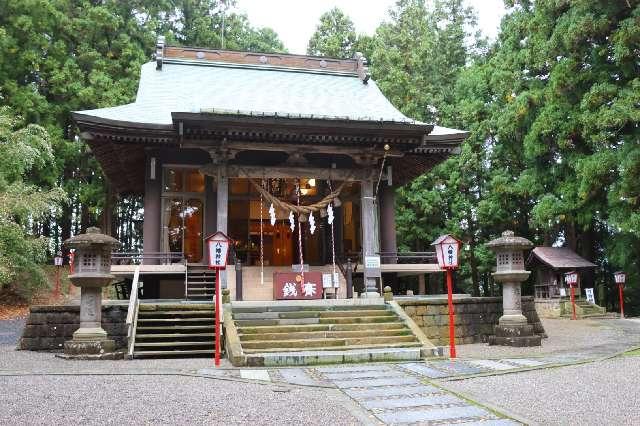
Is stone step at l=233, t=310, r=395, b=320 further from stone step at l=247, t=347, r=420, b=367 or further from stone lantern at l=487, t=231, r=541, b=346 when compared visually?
stone lantern at l=487, t=231, r=541, b=346

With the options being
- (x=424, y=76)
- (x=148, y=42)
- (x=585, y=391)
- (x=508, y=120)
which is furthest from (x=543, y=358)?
(x=148, y=42)

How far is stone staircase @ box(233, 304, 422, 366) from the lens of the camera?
9172 millimetres

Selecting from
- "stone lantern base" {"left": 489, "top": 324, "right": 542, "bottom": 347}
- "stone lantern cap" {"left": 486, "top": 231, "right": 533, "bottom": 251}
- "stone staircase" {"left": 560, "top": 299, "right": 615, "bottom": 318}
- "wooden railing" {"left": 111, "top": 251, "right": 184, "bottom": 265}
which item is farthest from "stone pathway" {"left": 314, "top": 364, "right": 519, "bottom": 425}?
"stone staircase" {"left": 560, "top": 299, "right": 615, "bottom": 318}

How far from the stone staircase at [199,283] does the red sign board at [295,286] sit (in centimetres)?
173

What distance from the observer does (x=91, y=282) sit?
10148 mm

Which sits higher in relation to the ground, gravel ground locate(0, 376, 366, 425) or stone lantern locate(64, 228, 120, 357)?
stone lantern locate(64, 228, 120, 357)

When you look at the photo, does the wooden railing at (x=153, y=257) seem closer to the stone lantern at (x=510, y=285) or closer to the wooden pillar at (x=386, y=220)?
the wooden pillar at (x=386, y=220)

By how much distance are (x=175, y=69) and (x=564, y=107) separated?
15.2m

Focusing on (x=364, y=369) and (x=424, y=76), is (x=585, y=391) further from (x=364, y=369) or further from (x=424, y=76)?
(x=424, y=76)

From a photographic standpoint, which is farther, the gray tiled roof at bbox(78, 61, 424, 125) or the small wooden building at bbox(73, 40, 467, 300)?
the gray tiled roof at bbox(78, 61, 424, 125)

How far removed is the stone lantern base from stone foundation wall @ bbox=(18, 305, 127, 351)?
787cm

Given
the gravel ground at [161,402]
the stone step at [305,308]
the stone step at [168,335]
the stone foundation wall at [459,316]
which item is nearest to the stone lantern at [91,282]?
the stone step at [168,335]

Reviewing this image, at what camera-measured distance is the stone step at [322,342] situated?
9969mm

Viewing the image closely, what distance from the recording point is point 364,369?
839cm
